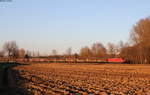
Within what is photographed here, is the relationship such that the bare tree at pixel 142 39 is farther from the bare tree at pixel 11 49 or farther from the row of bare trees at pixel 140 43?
the bare tree at pixel 11 49

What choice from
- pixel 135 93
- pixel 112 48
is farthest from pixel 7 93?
pixel 112 48

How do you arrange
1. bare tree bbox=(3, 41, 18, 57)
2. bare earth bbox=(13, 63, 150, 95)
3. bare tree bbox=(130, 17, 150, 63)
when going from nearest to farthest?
bare earth bbox=(13, 63, 150, 95) → bare tree bbox=(130, 17, 150, 63) → bare tree bbox=(3, 41, 18, 57)

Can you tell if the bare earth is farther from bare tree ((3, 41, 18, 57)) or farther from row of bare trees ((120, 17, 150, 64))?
bare tree ((3, 41, 18, 57))

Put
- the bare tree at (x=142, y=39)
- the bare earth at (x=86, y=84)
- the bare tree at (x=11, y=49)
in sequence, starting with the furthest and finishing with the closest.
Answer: the bare tree at (x=11, y=49) < the bare tree at (x=142, y=39) < the bare earth at (x=86, y=84)

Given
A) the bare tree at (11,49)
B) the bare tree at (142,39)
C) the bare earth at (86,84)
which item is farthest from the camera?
the bare tree at (11,49)

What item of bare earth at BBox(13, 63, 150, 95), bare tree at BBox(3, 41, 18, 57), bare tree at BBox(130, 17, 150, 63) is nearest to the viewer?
bare earth at BBox(13, 63, 150, 95)

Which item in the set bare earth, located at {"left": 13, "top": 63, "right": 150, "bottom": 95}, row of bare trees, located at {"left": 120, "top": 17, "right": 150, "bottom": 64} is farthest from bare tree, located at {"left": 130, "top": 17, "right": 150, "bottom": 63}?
bare earth, located at {"left": 13, "top": 63, "right": 150, "bottom": 95}

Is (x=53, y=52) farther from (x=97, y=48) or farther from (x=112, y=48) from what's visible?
(x=112, y=48)

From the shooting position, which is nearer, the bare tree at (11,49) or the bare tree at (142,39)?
the bare tree at (142,39)

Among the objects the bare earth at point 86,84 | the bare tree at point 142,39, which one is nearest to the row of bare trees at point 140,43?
the bare tree at point 142,39

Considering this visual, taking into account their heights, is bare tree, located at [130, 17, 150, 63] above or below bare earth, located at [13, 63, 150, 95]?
above

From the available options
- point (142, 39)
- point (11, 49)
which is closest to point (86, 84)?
point (142, 39)

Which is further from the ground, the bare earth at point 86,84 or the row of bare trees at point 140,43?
the row of bare trees at point 140,43

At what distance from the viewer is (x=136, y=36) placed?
71125mm
